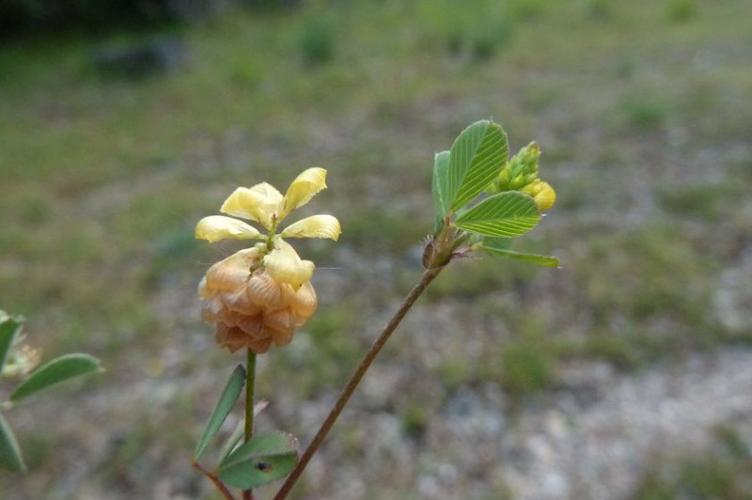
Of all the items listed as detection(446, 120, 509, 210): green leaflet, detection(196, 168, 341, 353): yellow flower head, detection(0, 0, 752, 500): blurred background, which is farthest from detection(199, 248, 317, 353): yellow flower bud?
detection(0, 0, 752, 500): blurred background

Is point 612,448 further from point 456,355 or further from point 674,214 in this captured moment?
point 674,214

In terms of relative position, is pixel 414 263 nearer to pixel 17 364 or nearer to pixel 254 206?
pixel 17 364

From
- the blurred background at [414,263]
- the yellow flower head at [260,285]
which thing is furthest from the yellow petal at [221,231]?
the blurred background at [414,263]

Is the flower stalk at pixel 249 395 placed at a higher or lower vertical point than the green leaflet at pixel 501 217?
lower

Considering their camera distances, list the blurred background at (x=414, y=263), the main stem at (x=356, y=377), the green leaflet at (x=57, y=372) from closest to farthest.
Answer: the main stem at (x=356, y=377)
the green leaflet at (x=57, y=372)
the blurred background at (x=414, y=263)

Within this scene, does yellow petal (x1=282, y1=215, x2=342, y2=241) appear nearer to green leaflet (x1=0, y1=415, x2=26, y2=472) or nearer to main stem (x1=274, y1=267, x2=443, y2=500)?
main stem (x1=274, y1=267, x2=443, y2=500)

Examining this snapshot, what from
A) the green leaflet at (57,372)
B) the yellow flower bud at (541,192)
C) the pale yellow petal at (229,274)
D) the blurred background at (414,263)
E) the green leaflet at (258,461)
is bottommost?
the blurred background at (414,263)

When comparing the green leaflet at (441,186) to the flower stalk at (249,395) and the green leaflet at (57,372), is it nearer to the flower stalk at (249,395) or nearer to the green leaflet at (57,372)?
the flower stalk at (249,395)

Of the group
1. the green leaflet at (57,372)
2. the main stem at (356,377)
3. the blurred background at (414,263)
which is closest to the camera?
the main stem at (356,377)

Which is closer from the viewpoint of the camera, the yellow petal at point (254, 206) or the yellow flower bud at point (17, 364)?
the yellow petal at point (254, 206)
